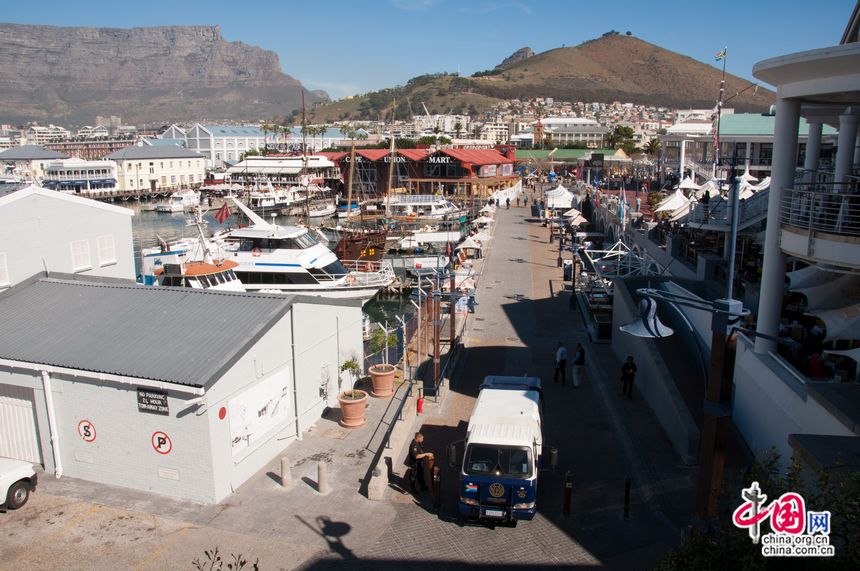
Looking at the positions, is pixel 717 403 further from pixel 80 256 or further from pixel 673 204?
pixel 673 204

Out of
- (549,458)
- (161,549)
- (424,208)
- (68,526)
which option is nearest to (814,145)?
(549,458)

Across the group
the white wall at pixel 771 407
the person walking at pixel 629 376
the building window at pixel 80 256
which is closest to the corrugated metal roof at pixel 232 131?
the building window at pixel 80 256

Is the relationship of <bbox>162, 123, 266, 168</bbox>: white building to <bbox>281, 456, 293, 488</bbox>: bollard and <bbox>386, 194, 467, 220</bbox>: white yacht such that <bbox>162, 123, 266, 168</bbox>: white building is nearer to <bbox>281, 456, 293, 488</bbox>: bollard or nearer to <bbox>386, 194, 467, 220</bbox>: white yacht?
<bbox>386, 194, 467, 220</bbox>: white yacht

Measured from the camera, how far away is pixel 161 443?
507 inches

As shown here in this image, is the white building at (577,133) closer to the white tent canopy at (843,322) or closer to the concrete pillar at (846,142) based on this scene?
the concrete pillar at (846,142)

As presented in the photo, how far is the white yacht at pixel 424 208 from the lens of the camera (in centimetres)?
6644

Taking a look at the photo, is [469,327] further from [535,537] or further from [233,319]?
[535,537]

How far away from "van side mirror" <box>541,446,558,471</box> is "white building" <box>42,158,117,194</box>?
343ft

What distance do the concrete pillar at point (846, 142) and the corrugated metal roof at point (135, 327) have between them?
15754mm

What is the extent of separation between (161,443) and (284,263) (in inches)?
790

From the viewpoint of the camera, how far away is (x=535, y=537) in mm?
11773

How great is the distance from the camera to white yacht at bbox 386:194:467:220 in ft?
218

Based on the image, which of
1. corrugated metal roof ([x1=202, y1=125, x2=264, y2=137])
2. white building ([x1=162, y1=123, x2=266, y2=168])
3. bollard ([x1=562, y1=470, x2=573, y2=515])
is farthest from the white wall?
corrugated metal roof ([x1=202, y1=125, x2=264, y2=137])

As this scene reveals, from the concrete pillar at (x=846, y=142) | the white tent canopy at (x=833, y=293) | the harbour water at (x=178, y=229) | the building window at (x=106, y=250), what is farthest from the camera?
the harbour water at (x=178, y=229)
